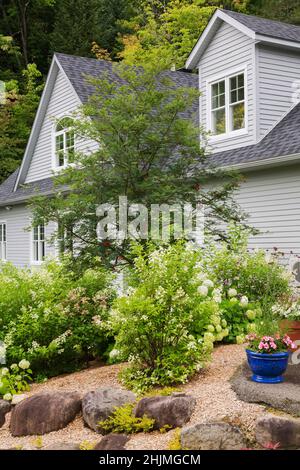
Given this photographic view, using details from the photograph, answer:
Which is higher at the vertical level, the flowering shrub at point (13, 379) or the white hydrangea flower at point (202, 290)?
the white hydrangea flower at point (202, 290)

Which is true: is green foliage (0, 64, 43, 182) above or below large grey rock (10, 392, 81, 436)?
above

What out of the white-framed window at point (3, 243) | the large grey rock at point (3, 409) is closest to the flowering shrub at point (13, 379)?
the large grey rock at point (3, 409)

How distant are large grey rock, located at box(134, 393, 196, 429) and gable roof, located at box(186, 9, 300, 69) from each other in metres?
9.07

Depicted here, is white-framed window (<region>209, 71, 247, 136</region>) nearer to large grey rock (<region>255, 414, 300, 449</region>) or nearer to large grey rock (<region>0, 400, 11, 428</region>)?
large grey rock (<region>0, 400, 11, 428</region>)

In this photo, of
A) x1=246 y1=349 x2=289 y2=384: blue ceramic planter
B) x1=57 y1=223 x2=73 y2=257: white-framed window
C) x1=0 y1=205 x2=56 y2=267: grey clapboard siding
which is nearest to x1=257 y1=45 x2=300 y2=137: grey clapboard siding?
x1=57 y1=223 x2=73 y2=257: white-framed window

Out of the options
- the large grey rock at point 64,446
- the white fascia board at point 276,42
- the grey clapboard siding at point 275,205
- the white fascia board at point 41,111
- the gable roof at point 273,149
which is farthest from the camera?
the white fascia board at point 41,111

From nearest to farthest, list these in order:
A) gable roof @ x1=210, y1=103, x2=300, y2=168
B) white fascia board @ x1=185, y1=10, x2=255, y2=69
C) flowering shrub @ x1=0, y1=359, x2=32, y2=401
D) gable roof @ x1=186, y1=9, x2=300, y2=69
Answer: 1. flowering shrub @ x1=0, y1=359, x2=32, y2=401
2. gable roof @ x1=210, y1=103, x2=300, y2=168
3. gable roof @ x1=186, y1=9, x2=300, y2=69
4. white fascia board @ x1=185, y1=10, x2=255, y2=69

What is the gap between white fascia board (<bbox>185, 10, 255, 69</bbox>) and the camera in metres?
12.4

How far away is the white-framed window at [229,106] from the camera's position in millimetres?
12422

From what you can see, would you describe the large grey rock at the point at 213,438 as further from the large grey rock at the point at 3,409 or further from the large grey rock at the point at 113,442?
the large grey rock at the point at 3,409

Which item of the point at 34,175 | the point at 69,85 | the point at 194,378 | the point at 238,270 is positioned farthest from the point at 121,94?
the point at 34,175

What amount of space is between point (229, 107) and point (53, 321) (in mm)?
7395

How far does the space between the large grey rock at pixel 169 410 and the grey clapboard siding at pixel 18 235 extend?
1503 centimetres
